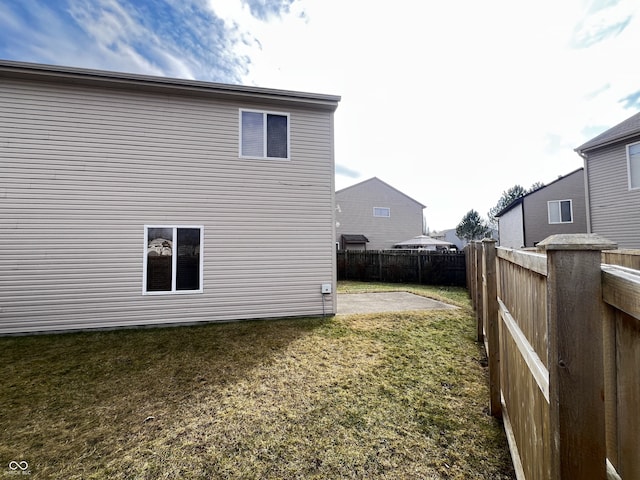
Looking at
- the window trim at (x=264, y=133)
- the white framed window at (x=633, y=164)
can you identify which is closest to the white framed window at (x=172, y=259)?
the window trim at (x=264, y=133)

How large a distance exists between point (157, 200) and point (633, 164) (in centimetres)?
1361

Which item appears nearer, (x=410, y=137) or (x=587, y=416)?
(x=587, y=416)

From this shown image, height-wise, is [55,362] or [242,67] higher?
[242,67]

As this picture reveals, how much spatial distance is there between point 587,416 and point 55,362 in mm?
6101

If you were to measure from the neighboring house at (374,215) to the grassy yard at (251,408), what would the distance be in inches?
687

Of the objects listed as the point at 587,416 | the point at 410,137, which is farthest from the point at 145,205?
the point at 410,137

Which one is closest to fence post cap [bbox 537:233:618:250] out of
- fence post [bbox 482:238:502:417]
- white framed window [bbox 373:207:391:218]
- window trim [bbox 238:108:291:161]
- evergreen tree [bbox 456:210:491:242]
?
fence post [bbox 482:238:502:417]

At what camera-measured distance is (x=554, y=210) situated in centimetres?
1667

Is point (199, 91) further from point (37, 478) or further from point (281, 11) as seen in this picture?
point (37, 478)

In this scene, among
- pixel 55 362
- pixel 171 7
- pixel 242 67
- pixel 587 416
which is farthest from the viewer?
pixel 242 67

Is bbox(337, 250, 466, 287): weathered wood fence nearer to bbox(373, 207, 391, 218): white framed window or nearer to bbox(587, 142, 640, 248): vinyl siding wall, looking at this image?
bbox(587, 142, 640, 248): vinyl siding wall

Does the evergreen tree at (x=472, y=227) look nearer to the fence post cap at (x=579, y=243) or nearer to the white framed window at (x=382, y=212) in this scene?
the white framed window at (x=382, y=212)

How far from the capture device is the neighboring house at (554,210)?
15922 mm

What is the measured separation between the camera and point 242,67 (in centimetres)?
801
